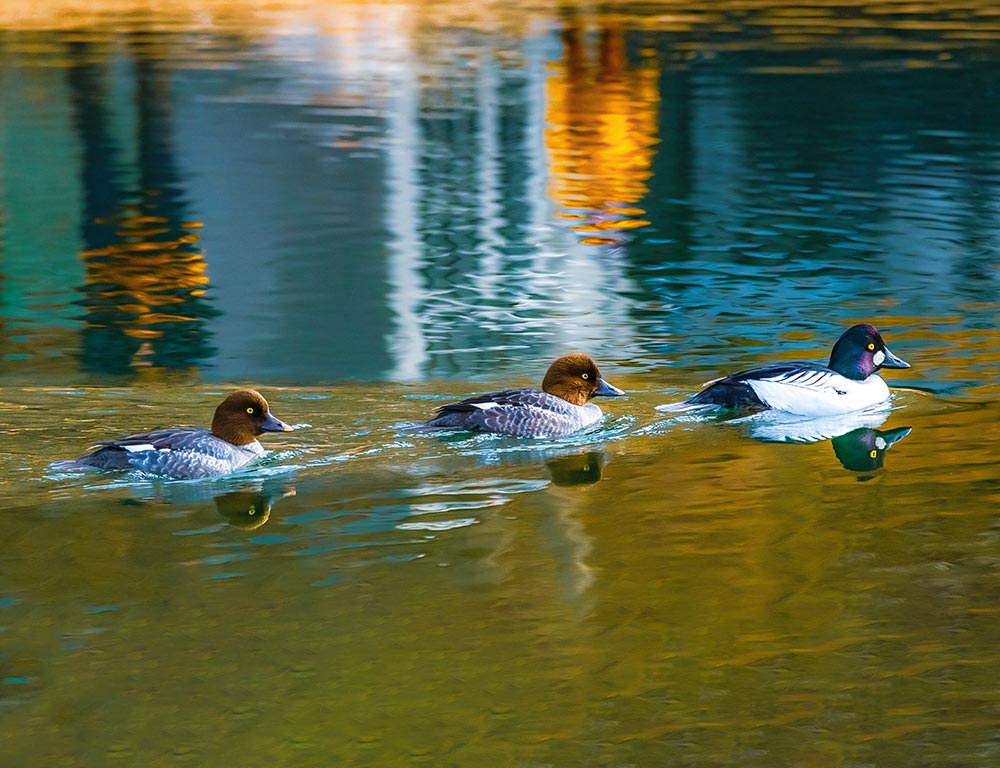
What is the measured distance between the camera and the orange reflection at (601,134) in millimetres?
21516

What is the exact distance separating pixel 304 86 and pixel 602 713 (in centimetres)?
2792

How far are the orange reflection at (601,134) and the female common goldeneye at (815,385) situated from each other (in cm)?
691

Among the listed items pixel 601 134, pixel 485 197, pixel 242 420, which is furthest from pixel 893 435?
pixel 601 134

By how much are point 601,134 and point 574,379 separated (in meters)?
16.7

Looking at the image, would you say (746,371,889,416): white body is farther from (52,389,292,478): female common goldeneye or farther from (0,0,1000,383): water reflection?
(52,389,292,478): female common goldeneye

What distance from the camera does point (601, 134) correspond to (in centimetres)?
2822

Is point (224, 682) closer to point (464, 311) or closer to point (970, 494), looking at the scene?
point (970, 494)

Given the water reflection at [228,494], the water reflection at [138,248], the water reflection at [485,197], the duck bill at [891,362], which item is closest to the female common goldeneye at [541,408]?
the water reflection at [228,494]

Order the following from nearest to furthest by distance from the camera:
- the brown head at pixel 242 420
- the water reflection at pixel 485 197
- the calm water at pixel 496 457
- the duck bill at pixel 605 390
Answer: the calm water at pixel 496 457, the brown head at pixel 242 420, the duck bill at pixel 605 390, the water reflection at pixel 485 197

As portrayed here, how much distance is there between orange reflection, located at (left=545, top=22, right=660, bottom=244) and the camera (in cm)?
2152

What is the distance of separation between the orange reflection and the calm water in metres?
0.14

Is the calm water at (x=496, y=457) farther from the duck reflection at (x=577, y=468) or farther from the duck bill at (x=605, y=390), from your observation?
the duck bill at (x=605, y=390)

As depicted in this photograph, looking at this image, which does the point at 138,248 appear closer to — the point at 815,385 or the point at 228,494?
the point at 228,494

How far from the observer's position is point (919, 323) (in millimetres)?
14984
